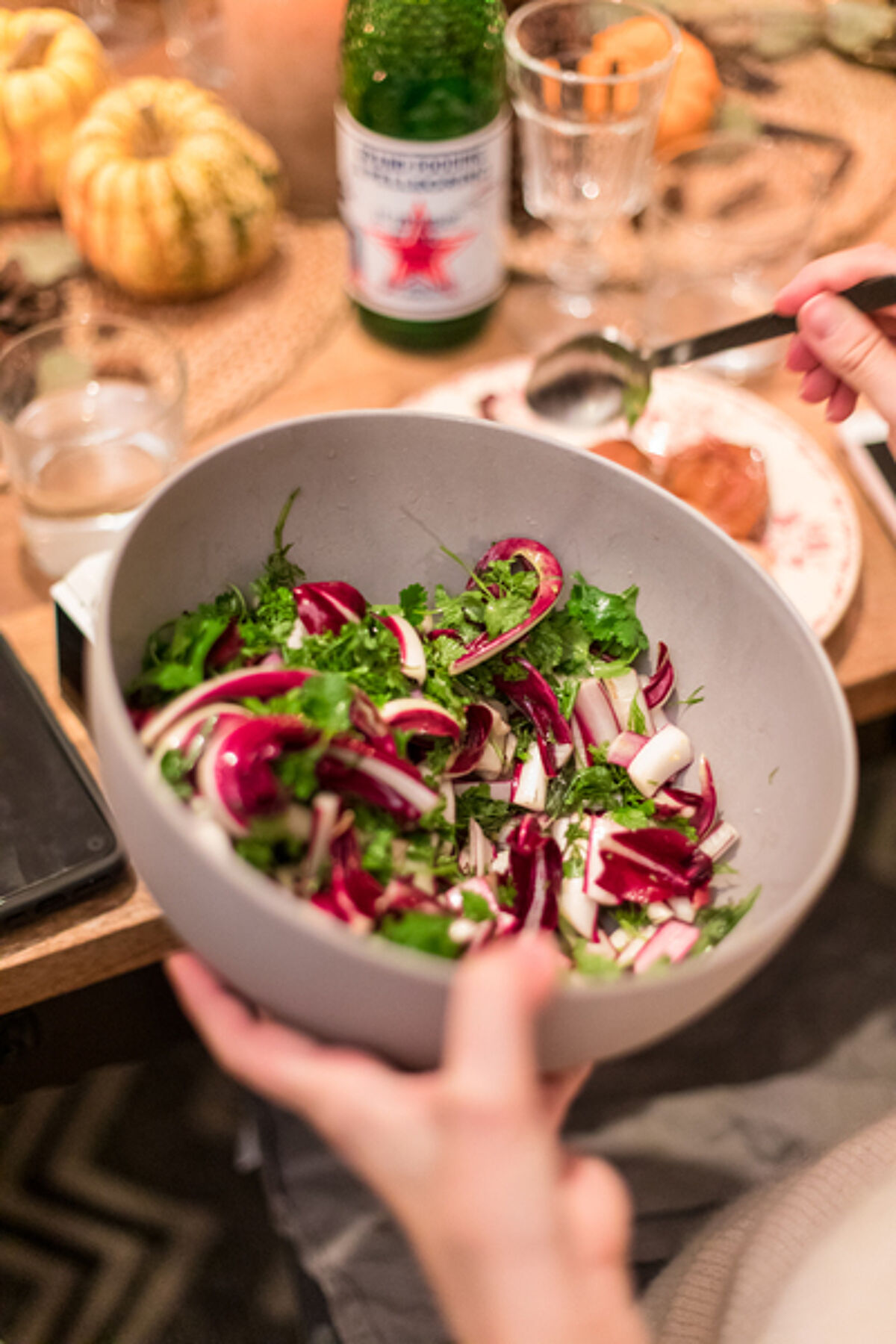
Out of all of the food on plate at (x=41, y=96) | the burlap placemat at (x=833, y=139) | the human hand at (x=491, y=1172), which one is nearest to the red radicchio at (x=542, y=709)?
the human hand at (x=491, y=1172)

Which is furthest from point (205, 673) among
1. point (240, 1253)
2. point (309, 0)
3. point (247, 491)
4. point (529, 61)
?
point (240, 1253)

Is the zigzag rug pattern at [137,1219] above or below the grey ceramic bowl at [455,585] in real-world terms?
below

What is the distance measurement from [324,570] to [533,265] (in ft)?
2.31

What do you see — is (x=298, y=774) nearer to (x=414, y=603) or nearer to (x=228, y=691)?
(x=228, y=691)

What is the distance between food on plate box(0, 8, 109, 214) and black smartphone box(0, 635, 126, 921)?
72cm

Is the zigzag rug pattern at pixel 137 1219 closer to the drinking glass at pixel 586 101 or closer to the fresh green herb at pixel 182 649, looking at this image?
the fresh green herb at pixel 182 649

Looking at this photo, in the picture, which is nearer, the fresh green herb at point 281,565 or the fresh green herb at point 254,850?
the fresh green herb at point 254,850

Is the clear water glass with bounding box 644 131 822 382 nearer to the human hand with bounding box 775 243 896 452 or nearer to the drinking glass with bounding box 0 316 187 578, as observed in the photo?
the human hand with bounding box 775 243 896 452

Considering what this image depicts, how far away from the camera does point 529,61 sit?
959 millimetres

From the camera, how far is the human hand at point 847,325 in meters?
0.75

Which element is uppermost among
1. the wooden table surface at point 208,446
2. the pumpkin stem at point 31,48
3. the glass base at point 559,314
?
the pumpkin stem at point 31,48

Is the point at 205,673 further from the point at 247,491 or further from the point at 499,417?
the point at 499,417

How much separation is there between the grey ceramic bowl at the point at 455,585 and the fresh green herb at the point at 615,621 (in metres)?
0.01

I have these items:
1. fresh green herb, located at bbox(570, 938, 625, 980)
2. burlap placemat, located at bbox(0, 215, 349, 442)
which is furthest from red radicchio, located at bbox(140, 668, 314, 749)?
burlap placemat, located at bbox(0, 215, 349, 442)
